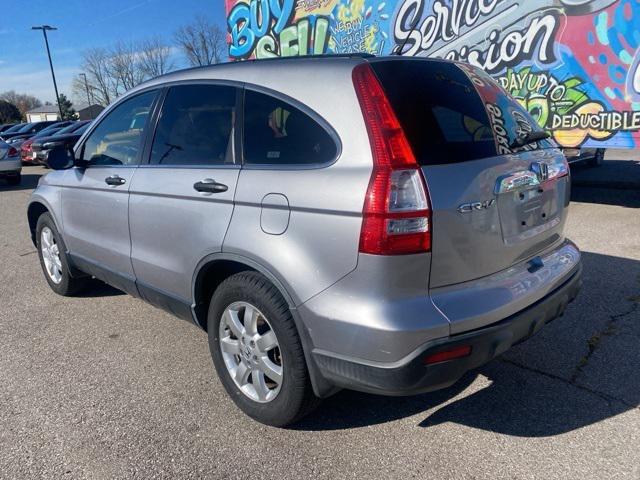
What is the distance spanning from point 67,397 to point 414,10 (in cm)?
723

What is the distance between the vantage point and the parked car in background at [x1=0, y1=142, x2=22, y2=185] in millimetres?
13680

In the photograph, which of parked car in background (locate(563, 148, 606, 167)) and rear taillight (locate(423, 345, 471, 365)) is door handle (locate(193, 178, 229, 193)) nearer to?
rear taillight (locate(423, 345, 471, 365))

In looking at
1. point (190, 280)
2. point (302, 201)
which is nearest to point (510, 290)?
point (302, 201)

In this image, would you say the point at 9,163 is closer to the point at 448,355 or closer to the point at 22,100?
the point at 448,355

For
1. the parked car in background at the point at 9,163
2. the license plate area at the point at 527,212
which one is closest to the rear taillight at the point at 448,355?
the license plate area at the point at 527,212

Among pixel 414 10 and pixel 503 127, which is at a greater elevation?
pixel 414 10

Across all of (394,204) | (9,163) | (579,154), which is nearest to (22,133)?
(9,163)

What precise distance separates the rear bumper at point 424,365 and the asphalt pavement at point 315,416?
474 mm

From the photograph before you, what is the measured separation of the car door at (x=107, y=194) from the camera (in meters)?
3.52

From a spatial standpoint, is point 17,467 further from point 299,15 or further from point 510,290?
point 299,15

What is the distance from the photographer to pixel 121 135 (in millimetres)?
3783

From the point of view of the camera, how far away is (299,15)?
930cm

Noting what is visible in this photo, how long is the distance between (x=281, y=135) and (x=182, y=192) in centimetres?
76

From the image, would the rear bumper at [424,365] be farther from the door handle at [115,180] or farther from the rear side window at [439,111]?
the door handle at [115,180]
